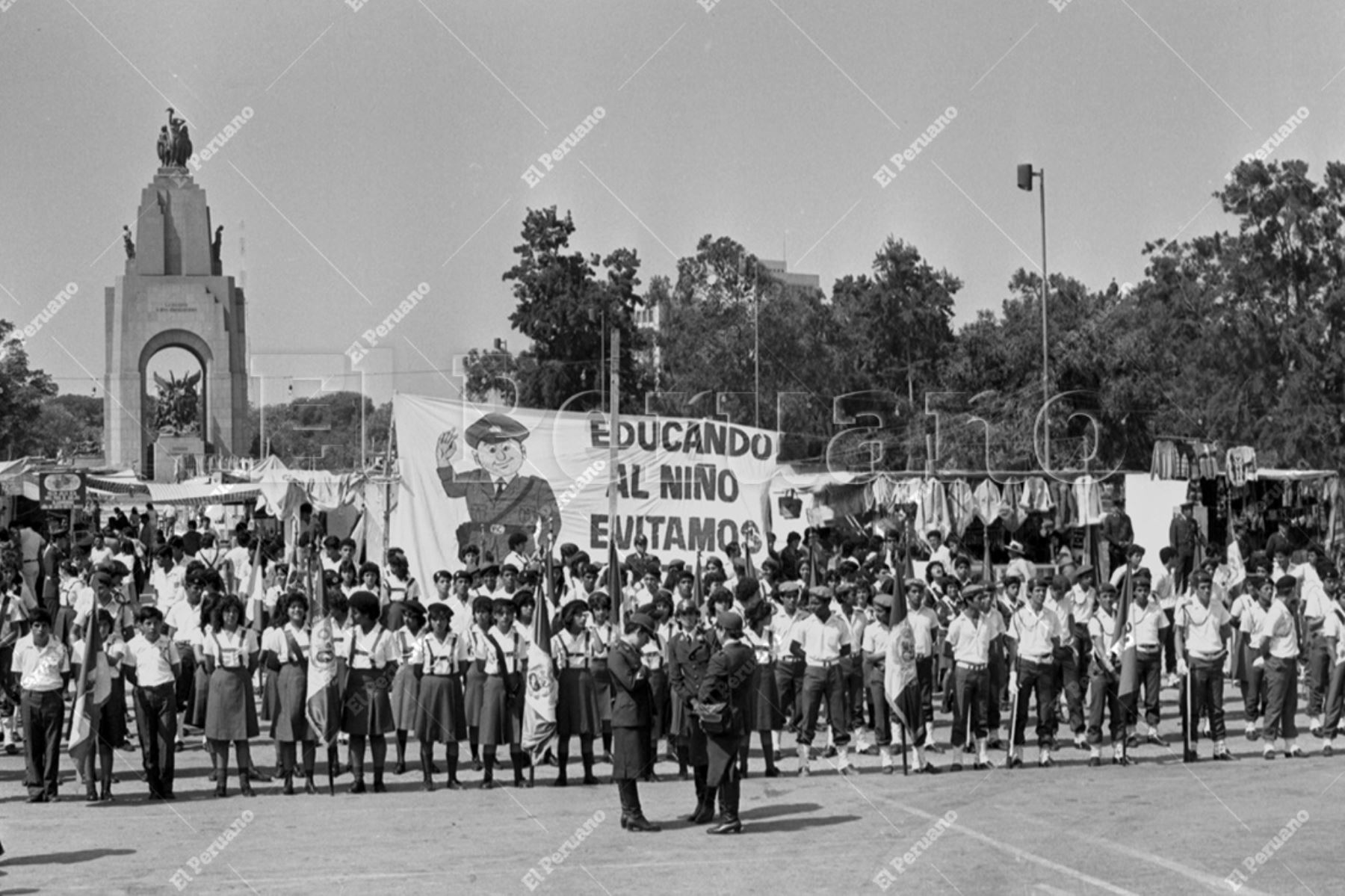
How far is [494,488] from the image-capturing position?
2181cm

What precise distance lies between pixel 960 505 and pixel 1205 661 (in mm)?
13904

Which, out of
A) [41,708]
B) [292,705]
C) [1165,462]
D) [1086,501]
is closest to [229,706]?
[292,705]

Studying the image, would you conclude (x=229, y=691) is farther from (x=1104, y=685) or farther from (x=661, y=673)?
(x=1104, y=685)

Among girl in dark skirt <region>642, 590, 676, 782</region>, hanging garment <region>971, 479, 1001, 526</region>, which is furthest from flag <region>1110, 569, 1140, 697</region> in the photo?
hanging garment <region>971, 479, 1001, 526</region>

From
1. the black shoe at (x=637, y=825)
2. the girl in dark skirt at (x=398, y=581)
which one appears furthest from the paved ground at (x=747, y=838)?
the girl in dark skirt at (x=398, y=581)

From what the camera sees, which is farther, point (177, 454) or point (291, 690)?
point (177, 454)

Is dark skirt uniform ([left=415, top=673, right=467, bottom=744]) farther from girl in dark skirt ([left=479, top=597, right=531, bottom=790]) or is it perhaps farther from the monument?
the monument

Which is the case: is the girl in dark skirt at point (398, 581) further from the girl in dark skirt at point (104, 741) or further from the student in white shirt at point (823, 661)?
the student in white shirt at point (823, 661)

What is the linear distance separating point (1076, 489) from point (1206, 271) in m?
17.9

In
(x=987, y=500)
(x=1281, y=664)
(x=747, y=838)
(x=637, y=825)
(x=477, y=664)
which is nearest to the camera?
(x=747, y=838)

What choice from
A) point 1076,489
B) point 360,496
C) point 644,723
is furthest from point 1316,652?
point 360,496

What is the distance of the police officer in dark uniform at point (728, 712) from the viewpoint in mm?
13016

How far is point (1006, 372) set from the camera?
190 feet

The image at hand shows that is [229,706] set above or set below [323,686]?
below
